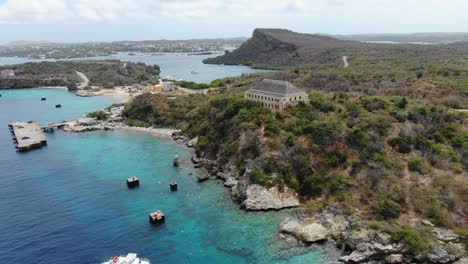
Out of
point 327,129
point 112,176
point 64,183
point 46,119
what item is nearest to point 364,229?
point 327,129

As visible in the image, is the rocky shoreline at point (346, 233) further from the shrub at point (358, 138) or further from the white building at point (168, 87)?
the white building at point (168, 87)

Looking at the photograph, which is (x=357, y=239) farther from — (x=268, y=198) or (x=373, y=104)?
(x=373, y=104)

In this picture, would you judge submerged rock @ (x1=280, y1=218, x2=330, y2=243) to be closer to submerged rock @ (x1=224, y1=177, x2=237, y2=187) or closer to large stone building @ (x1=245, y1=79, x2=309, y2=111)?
submerged rock @ (x1=224, y1=177, x2=237, y2=187)

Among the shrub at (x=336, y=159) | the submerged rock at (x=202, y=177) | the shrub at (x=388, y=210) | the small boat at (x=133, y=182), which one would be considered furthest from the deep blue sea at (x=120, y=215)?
the shrub at (x=336, y=159)

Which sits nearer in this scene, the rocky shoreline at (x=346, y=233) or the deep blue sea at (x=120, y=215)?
the rocky shoreline at (x=346, y=233)

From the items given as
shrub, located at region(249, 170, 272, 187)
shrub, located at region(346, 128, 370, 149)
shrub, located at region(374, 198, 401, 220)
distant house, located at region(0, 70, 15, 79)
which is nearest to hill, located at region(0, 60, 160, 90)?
distant house, located at region(0, 70, 15, 79)

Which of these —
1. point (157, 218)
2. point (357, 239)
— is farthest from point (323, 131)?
point (157, 218)

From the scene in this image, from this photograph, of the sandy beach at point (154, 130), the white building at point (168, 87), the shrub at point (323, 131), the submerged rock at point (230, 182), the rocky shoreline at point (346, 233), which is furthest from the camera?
the white building at point (168, 87)
